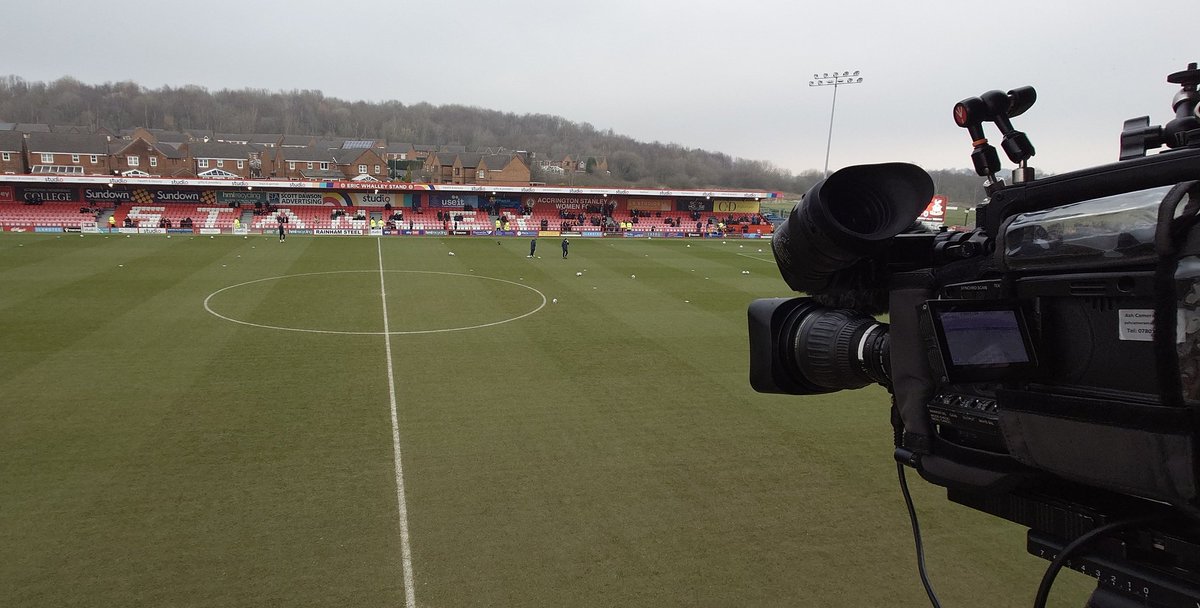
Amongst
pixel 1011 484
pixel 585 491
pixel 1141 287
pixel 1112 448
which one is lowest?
pixel 585 491

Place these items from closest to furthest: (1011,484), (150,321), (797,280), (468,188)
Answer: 1. (1011,484)
2. (797,280)
3. (150,321)
4. (468,188)

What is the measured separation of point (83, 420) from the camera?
1062 cm

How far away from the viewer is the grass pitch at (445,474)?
677 cm

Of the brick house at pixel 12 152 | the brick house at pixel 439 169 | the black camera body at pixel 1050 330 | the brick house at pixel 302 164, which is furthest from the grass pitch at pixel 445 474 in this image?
the brick house at pixel 302 164

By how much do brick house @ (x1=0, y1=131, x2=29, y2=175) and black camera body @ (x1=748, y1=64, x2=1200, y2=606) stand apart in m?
81.8

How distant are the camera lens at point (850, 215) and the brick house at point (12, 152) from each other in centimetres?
8151

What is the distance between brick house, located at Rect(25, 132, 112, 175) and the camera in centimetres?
6331

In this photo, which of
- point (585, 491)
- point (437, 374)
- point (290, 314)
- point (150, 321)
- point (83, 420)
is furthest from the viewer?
point (290, 314)

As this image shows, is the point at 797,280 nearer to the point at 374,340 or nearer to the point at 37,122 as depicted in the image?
the point at 374,340

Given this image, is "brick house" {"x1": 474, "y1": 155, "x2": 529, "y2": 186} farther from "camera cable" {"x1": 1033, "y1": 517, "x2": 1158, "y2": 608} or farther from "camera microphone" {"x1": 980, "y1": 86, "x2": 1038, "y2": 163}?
"camera cable" {"x1": 1033, "y1": 517, "x2": 1158, "y2": 608}

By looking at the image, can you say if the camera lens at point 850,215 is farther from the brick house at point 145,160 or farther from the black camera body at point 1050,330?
the brick house at point 145,160

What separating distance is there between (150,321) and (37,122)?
12013 centimetres

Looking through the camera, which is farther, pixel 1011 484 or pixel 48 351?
pixel 48 351

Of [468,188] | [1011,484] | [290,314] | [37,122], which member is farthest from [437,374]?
[37,122]
